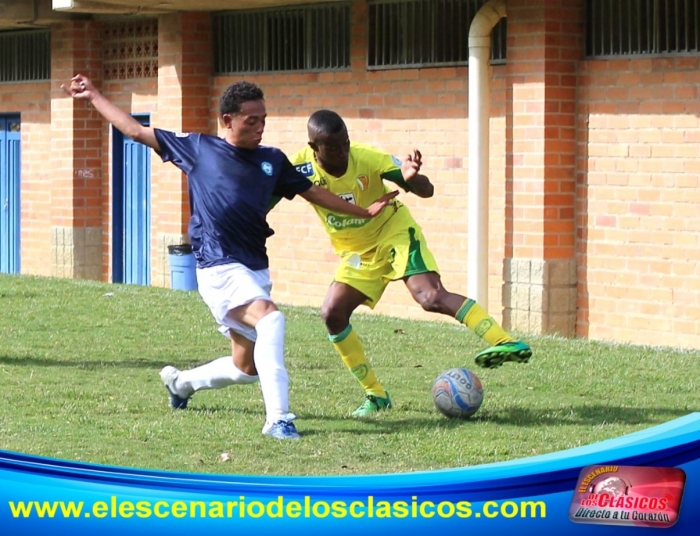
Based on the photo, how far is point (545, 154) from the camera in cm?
1366

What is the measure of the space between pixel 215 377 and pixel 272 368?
2.71ft

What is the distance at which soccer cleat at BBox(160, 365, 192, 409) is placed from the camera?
861cm

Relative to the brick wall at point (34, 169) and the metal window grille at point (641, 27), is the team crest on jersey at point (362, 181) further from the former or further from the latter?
the brick wall at point (34, 169)

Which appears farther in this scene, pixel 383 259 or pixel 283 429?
pixel 383 259

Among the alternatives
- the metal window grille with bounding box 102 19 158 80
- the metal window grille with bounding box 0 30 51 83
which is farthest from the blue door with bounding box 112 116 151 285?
the metal window grille with bounding box 0 30 51 83

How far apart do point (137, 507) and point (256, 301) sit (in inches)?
209

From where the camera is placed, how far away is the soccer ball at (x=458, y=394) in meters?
8.27

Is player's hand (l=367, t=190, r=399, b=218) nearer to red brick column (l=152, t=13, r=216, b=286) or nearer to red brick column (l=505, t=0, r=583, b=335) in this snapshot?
red brick column (l=505, t=0, r=583, b=335)

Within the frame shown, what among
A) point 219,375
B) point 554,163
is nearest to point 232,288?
point 219,375

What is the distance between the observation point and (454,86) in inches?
588

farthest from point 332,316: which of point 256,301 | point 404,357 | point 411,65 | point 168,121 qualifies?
point 168,121

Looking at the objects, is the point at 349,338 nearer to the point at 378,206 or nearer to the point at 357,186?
the point at 357,186

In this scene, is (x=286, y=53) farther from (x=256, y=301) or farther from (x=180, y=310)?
(x=256, y=301)

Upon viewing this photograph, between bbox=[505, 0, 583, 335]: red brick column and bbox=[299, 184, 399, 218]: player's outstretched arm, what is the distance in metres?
5.87
